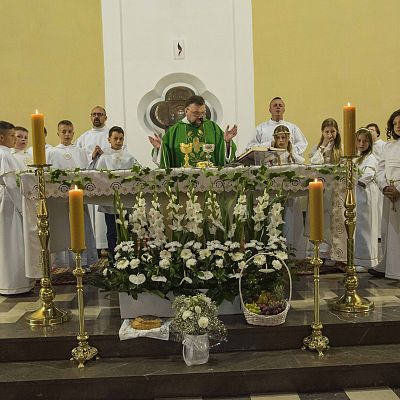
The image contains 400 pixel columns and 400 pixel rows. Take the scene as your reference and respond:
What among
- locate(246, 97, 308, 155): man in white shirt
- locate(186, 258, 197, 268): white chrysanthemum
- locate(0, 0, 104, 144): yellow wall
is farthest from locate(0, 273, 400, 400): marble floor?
locate(0, 0, 104, 144): yellow wall

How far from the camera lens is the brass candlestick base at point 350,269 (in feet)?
14.9

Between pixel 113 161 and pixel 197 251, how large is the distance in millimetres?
Answer: 3502

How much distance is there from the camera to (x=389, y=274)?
5.94 metres

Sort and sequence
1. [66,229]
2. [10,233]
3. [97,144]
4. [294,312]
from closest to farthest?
[294,312], [66,229], [10,233], [97,144]

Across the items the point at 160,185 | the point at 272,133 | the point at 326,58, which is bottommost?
the point at 160,185

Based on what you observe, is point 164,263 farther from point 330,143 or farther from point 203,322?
point 330,143

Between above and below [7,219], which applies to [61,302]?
below

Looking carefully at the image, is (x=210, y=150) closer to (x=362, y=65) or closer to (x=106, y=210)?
(x=106, y=210)

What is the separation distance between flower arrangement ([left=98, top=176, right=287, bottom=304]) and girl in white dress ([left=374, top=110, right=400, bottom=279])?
193cm

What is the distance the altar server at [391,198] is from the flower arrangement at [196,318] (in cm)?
264

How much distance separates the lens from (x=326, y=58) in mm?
9570

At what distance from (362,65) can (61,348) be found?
738 centimetres

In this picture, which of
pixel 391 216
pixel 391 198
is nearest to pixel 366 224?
pixel 391 216

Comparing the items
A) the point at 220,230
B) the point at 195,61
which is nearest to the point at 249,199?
the point at 220,230
